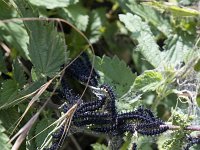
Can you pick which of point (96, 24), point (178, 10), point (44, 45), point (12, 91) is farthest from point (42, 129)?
point (96, 24)

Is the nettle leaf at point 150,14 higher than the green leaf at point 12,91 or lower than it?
lower

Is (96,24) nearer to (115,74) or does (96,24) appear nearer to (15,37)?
(15,37)

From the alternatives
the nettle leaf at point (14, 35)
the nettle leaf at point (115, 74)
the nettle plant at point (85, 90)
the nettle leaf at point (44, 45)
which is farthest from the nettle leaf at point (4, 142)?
the nettle leaf at point (14, 35)

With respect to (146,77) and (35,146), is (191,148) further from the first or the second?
(35,146)

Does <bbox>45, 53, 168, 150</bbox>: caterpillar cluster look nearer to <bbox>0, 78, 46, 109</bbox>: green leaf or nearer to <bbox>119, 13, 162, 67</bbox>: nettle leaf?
<bbox>0, 78, 46, 109</bbox>: green leaf

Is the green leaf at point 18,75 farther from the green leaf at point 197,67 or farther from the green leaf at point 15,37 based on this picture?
the green leaf at point 197,67

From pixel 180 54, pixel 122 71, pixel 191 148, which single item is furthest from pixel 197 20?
pixel 191 148

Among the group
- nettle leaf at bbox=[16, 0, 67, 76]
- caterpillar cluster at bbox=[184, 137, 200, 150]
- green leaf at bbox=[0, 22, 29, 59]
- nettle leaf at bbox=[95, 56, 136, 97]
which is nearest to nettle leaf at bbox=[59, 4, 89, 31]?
green leaf at bbox=[0, 22, 29, 59]
